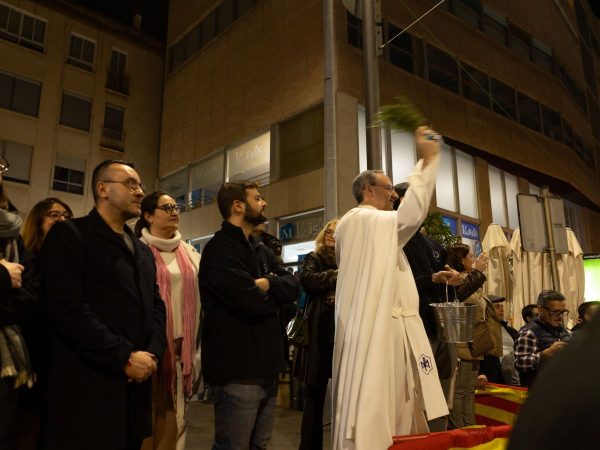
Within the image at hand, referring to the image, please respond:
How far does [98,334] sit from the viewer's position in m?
2.44

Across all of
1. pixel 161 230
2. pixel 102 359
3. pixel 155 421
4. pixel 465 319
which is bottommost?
pixel 155 421

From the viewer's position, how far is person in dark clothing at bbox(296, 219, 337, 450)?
4.25 m

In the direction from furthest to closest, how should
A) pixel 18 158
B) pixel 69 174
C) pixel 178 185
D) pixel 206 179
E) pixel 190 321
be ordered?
pixel 69 174
pixel 178 185
pixel 18 158
pixel 206 179
pixel 190 321

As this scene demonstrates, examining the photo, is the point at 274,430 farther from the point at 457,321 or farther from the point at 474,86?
the point at 474,86

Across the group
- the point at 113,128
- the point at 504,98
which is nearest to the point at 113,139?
the point at 113,128

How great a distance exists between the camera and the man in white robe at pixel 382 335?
2.70 m

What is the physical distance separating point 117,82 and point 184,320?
20.5 m

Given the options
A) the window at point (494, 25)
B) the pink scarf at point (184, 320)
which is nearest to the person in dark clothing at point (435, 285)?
the pink scarf at point (184, 320)

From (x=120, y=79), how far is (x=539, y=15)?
17881 millimetres

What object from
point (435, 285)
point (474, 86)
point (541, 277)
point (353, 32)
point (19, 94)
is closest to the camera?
point (435, 285)

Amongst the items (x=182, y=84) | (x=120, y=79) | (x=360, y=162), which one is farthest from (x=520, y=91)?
(x=120, y=79)

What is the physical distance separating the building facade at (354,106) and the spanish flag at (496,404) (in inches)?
196

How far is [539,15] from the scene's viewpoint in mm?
19906

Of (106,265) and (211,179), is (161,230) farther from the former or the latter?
(211,179)
